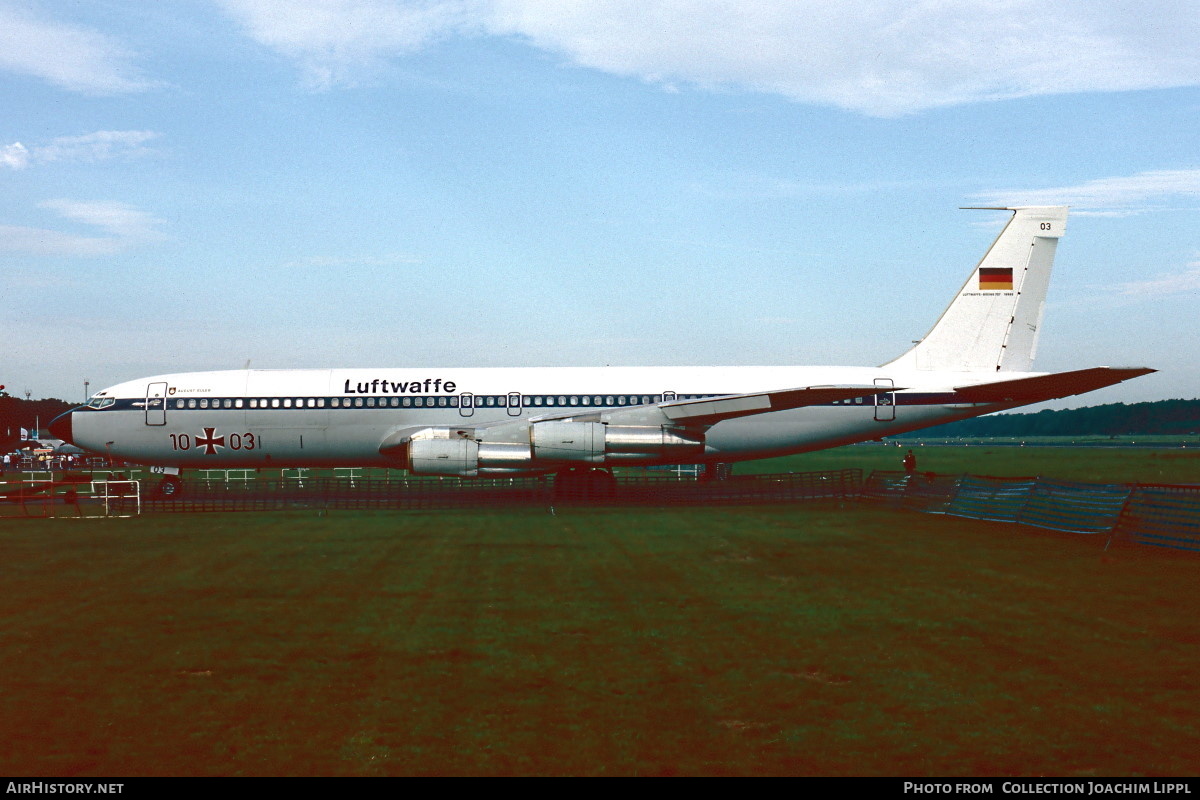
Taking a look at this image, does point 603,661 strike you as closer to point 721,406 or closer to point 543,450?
point 543,450

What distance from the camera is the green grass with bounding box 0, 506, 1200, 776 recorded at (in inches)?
236

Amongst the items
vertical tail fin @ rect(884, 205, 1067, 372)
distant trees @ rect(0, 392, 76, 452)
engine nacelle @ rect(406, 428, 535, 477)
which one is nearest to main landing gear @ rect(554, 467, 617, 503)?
engine nacelle @ rect(406, 428, 535, 477)

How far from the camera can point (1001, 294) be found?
96.7 feet

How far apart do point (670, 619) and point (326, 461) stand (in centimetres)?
2112

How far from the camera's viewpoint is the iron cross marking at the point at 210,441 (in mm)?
28594

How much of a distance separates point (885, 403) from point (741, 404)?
5.30m

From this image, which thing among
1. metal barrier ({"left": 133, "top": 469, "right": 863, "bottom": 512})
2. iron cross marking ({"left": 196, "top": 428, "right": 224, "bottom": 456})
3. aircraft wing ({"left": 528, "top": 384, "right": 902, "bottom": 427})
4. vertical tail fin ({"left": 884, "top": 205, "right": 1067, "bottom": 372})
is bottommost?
metal barrier ({"left": 133, "top": 469, "right": 863, "bottom": 512})

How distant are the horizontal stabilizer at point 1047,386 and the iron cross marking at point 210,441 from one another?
23.5m

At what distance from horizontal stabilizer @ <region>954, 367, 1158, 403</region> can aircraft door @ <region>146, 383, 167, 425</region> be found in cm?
2524

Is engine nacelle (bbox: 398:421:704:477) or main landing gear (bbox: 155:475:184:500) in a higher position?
engine nacelle (bbox: 398:421:704:477)

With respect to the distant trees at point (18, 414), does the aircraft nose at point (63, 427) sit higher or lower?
lower

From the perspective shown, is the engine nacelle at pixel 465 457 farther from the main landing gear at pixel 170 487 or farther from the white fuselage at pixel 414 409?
the main landing gear at pixel 170 487

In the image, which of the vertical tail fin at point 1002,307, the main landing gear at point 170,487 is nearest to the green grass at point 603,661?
the main landing gear at point 170,487

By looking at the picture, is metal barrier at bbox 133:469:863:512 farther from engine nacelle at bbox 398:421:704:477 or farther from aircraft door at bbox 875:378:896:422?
aircraft door at bbox 875:378:896:422
